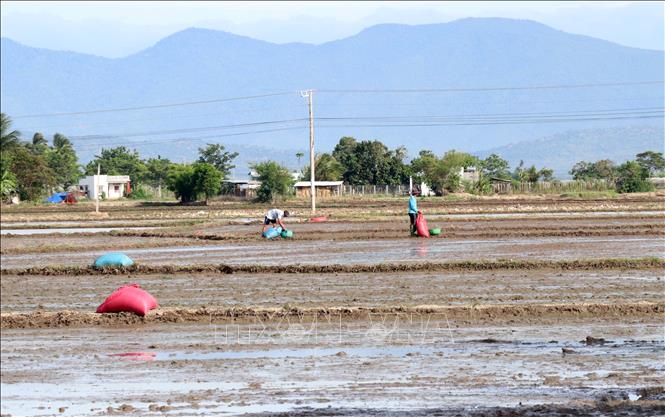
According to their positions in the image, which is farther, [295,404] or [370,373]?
[370,373]

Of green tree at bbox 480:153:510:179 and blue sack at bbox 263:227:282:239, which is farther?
green tree at bbox 480:153:510:179

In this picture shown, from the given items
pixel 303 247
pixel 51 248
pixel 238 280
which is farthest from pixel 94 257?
pixel 238 280

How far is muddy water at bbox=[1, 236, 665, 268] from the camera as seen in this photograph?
28.4 m

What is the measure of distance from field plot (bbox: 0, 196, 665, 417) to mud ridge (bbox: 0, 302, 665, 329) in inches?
1.4

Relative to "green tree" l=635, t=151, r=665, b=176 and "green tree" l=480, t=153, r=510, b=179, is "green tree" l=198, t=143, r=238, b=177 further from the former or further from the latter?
"green tree" l=635, t=151, r=665, b=176

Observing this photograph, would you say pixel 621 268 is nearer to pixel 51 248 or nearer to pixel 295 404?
pixel 295 404

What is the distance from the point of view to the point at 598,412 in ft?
35.9

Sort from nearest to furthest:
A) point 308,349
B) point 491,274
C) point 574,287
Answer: point 308,349
point 574,287
point 491,274

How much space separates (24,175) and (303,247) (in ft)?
185

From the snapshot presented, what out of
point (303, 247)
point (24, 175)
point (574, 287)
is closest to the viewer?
point (574, 287)

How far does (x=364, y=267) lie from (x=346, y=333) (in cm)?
929

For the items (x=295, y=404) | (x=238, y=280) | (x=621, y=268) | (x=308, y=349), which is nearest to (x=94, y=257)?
(x=238, y=280)

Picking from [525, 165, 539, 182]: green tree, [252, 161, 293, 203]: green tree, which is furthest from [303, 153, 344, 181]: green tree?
[525, 165, 539, 182]: green tree

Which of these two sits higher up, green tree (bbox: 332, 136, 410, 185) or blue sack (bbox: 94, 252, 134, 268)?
green tree (bbox: 332, 136, 410, 185)
